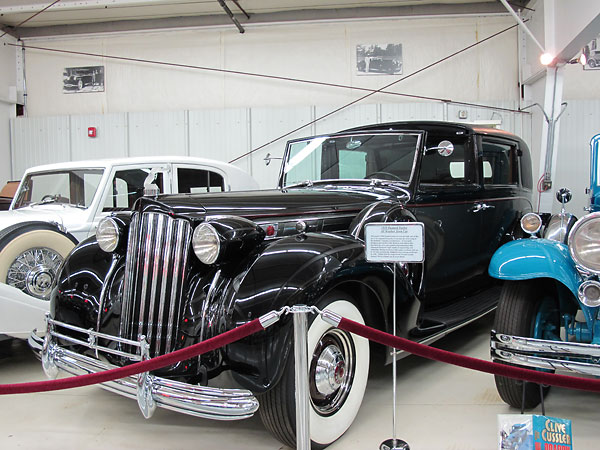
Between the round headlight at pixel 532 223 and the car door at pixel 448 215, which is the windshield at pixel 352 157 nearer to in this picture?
the car door at pixel 448 215

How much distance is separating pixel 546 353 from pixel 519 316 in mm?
293

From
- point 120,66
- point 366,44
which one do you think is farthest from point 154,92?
point 366,44

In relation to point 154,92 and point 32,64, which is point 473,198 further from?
point 32,64

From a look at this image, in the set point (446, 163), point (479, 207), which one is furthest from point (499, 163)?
point (446, 163)

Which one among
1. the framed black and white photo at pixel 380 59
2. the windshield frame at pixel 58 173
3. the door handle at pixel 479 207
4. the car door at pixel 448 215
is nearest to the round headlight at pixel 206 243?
the car door at pixel 448 215

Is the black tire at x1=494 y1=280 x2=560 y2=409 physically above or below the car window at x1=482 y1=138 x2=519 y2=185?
below

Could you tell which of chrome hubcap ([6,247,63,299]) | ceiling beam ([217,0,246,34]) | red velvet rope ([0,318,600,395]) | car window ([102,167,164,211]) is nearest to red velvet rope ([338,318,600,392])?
red velvet rope ([0,318,600,395])

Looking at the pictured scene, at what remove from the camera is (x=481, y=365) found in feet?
6.09

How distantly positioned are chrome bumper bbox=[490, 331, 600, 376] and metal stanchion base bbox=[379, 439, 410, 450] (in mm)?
594

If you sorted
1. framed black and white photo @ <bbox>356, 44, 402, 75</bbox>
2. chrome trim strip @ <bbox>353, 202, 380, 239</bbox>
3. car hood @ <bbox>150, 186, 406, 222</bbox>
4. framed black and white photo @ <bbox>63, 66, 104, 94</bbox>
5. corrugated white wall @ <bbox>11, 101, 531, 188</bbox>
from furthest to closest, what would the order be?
framed black and white photo @ <bbox>63, 66, 104, 94</bbox>, framed black and white photo @ <bbox>356, 44, 402, 75</bbox>, corrugated white wall @ <bbox>11, 101, 531, 188</bbox>, chrome trim strip @ <bbox>353, 202, 380, 239</bbox>, car hood @ <bbox>150, 186, 406, 222</bbox>

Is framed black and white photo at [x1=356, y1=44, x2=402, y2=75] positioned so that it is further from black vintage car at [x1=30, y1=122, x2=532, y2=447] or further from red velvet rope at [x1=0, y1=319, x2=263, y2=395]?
red velvet rope at [x1=0, y1=319, x2=263, y2=395]

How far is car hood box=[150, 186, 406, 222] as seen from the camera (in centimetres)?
259

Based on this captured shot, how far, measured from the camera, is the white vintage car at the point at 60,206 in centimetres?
350

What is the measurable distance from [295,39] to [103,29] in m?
3.59
